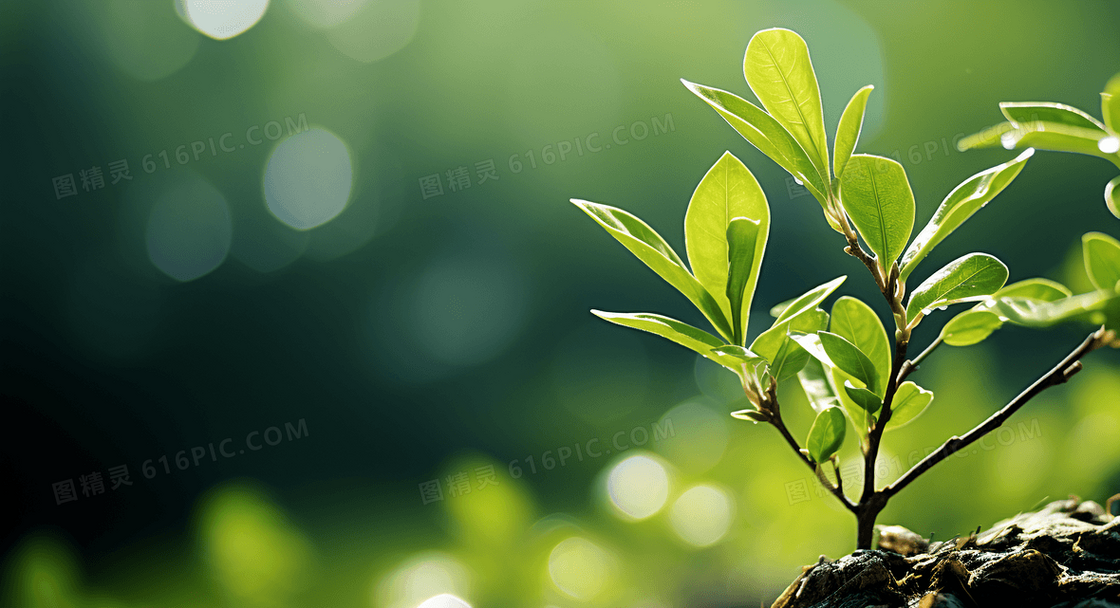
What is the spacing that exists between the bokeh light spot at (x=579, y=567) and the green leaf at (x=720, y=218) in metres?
0.41

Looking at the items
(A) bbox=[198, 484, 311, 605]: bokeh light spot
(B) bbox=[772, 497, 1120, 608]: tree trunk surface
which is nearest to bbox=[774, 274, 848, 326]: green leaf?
(B) bbox=[772, 497, 1120, 608]: tree trunk surface

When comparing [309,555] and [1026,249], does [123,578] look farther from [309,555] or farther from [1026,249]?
[1026,249]

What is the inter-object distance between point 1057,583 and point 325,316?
130 centimetres

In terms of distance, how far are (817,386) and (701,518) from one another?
0.38m

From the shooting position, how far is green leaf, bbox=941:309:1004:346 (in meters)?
0.26

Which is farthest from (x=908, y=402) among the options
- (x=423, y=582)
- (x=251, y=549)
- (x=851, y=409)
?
(x=251, y=549)

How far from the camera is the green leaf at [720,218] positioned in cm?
29

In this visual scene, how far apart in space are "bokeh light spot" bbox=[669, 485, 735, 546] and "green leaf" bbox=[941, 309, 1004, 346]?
0.45m

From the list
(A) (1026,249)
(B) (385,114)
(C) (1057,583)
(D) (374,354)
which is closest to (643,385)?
(D) (374,354)

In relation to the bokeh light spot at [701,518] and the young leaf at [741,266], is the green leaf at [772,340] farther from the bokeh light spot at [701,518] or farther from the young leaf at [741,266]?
the bokeh light spot at [701,518]

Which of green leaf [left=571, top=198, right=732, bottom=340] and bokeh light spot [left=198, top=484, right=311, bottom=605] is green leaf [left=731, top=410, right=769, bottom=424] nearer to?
green leaf [left=571, top=198, right=732, bottom=340]

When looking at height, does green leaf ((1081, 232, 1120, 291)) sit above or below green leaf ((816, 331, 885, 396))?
above

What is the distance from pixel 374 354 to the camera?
1.32m

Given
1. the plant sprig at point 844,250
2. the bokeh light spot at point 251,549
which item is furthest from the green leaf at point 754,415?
the bokeh light spot at point 251,549
